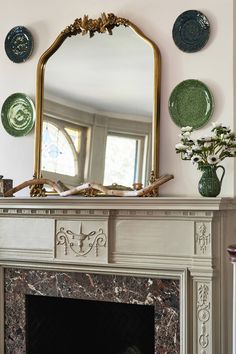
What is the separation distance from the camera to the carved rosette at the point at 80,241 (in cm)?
335

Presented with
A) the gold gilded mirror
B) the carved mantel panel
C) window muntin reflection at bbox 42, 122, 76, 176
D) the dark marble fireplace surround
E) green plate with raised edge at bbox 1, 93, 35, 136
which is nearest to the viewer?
the dark marble fireplace surround

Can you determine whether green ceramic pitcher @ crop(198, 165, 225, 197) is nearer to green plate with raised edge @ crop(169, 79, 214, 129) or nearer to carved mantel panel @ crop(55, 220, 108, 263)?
green plate with raised edge @ crop(169, 79, 214, 129)

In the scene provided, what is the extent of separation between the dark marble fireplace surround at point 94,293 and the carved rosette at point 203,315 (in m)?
0.14

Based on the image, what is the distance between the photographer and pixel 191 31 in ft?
11.0

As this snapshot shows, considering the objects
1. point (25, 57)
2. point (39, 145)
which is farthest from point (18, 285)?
point (25, 57)

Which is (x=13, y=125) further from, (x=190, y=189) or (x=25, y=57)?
(x=190, y=189)

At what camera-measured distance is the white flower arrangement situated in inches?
120

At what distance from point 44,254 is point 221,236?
1.13 m

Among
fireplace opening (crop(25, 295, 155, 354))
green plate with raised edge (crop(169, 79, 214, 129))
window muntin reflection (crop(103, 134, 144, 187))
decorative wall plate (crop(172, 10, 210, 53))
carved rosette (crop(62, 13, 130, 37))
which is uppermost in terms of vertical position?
carved rosette (crop(62, 13, 130, 37))

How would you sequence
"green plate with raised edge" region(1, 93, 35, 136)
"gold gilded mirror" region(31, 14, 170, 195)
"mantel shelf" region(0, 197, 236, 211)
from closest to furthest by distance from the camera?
"mantel shelf" region(0, 197, 236, 211), "gold gilded mirror" region(31, 14, 170, 195), "green plate with raised edge" region(1, 93, 35, 136)

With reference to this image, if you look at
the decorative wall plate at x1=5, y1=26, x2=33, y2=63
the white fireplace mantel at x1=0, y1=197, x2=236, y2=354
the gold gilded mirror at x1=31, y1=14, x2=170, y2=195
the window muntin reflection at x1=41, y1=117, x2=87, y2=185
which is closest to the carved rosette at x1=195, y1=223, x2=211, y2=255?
the white fireplace mantel at x1=0, y1=197, x2=236, y2=354

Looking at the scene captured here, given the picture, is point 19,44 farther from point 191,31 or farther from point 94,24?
point 191,31

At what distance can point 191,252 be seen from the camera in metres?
3.12

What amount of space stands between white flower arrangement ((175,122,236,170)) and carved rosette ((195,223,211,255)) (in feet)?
1.09
